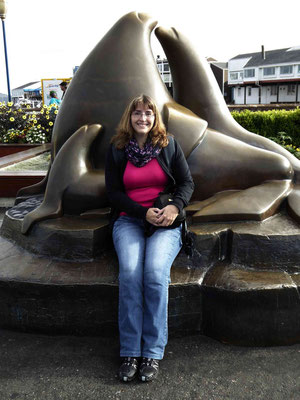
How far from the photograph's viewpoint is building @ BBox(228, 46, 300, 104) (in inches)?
2057

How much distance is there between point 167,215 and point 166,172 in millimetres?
301

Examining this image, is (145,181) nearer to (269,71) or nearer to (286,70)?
(286,70)

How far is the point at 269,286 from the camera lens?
2.59 metres

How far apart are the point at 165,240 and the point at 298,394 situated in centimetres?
108

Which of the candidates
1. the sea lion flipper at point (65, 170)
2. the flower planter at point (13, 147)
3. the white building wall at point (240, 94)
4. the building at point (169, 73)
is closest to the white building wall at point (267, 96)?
the white building wall at point (240, 94)

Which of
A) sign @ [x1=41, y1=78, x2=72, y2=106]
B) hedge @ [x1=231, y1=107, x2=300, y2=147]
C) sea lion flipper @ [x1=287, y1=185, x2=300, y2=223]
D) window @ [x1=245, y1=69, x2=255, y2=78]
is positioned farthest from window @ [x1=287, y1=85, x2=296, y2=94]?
sea lion flipper @ [x1=287, y1=185, x2=300, y2=223]

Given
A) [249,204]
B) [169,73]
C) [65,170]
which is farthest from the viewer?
[169,73]

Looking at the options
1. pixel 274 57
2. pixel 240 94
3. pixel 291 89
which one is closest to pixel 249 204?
pixel 291 89

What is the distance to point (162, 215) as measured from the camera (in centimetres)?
255

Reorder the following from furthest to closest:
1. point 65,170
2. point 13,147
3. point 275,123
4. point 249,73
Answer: point 249,73 → point 275,123 → point 13,147 → point 65,170

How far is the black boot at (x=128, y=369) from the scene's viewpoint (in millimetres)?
2324

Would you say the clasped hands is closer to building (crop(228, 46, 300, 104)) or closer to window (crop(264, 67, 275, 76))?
building (crop(228, 46, 300, 104))

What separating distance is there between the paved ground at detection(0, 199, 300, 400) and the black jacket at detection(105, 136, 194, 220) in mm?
881

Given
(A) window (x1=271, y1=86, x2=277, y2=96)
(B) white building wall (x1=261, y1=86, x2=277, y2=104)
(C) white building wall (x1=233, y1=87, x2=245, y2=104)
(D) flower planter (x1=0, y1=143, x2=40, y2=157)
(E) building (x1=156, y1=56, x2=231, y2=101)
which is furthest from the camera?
(C) white building wall (x1=233, y1=87, x2=245, y2=104)
